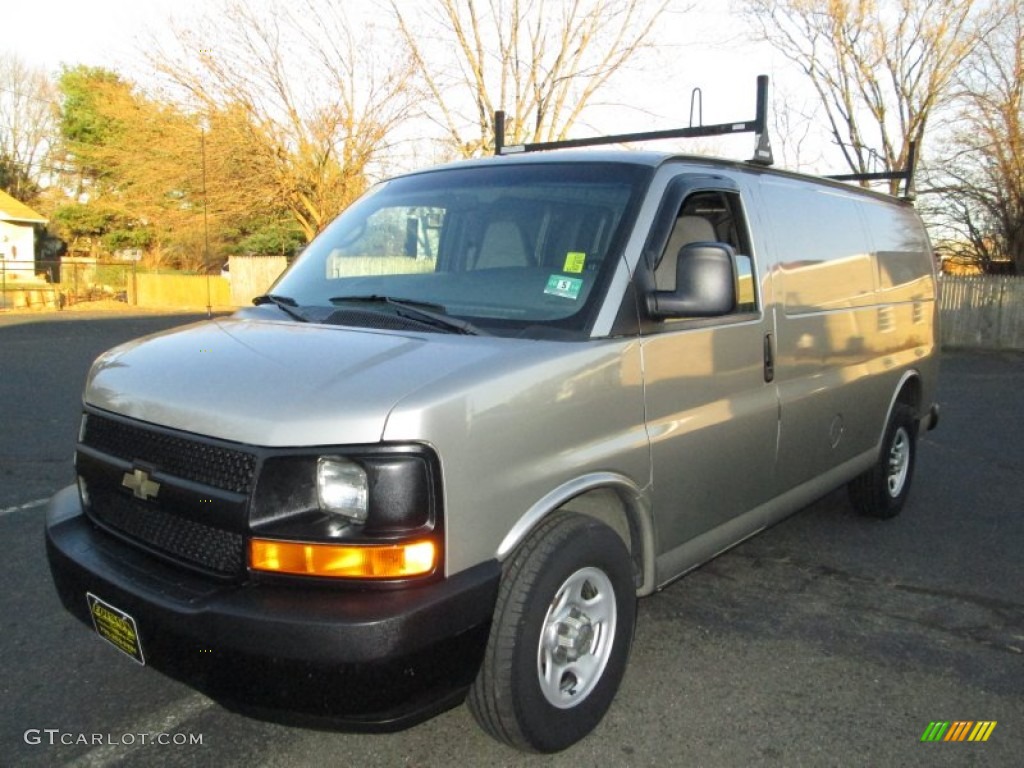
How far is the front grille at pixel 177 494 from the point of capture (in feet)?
8.16

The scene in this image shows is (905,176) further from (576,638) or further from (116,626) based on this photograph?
(116,626)

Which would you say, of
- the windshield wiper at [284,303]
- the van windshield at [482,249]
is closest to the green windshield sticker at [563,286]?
the van windshield at [482,249]

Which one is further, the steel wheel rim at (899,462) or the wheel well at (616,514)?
the steel wheel rim at (899,462)

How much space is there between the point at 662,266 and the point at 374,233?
4.35 feet

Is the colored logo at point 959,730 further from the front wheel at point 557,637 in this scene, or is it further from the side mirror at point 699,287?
the side mirror at point 699,287

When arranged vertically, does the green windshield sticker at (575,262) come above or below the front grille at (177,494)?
above

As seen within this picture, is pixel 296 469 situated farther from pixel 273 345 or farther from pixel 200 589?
pixel 273 345

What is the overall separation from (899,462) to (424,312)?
4.15 m

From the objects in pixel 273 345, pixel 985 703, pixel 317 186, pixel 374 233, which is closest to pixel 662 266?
pixel 374 233

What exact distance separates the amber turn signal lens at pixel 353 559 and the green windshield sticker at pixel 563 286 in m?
1.15

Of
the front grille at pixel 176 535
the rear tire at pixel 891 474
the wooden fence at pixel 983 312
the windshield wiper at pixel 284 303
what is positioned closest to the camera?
the front grille at pixel 176 535

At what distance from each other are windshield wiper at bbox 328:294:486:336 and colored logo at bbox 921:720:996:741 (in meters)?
2.20

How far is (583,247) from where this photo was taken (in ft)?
10.8

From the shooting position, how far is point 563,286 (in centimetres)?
319
